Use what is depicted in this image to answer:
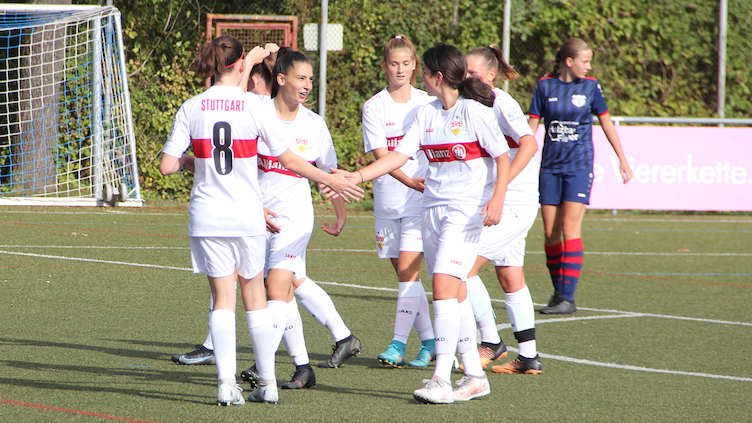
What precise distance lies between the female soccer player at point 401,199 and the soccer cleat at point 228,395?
1.29m

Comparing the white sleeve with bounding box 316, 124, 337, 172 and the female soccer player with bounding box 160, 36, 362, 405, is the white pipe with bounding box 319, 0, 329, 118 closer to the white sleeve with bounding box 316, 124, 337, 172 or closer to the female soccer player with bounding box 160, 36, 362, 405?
the white sleeve with bounding box 316, 124, 337, 172

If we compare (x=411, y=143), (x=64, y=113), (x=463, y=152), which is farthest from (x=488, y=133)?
(x=64, y=113)

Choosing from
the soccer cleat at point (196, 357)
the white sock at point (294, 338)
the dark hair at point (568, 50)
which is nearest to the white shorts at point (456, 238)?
the white sock at point (294, 338)

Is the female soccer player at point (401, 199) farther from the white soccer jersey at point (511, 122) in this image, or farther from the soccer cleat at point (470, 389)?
the soccer cleat at point (470, 389)

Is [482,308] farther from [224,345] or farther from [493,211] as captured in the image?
[224,345]

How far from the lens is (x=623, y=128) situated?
14367 mm

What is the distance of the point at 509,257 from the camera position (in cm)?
534

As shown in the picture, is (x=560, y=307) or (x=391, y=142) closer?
(x=391, y=142)

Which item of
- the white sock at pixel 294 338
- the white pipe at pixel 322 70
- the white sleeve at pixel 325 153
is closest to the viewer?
the white sock at pixel 294 338

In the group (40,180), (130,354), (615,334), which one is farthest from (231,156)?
(40,180)

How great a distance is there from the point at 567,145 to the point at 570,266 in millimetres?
985

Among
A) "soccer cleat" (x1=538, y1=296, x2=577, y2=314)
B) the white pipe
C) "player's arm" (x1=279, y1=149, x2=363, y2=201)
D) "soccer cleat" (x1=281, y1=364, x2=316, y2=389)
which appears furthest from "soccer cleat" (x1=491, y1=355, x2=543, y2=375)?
the white pipe

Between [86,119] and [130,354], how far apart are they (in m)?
10.1

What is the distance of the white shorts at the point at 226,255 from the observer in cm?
410
